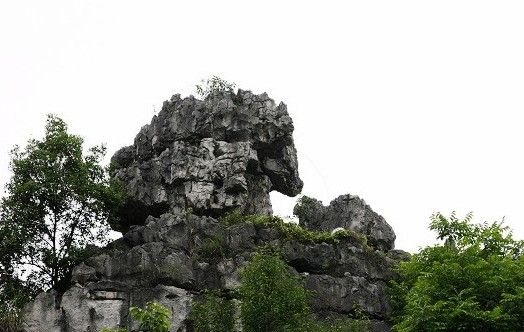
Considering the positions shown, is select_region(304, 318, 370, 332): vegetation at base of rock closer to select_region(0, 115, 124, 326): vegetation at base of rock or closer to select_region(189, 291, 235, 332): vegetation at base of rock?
select_region(189, 291, 235, 332): vegetation at base of rock

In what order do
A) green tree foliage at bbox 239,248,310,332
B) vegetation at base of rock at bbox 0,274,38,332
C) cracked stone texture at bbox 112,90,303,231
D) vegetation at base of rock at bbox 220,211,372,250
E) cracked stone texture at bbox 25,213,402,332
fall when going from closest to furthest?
1. green tree foliage at bbox 239,248,310,332
2. vegetation at base of rock at bbox 0,274,38,332
3. cracked stone texture at bbox 25,213,402,332
4. vegetation at base of rock at bbox 220,211,372,250
5. cracked stone texture at bbox 112,90,303,231

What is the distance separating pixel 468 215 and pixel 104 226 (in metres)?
19.4

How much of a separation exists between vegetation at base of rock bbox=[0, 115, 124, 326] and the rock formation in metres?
1.98

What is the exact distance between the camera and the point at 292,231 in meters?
36.2

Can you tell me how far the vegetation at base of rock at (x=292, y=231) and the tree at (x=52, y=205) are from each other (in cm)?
646

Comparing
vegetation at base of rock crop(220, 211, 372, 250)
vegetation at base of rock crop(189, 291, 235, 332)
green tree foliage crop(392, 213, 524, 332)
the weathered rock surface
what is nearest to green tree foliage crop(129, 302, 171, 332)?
vegetation at base of rock crop(189, 291, 235, 332)

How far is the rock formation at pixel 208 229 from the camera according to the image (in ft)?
104

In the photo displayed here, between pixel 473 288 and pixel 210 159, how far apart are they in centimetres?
1770

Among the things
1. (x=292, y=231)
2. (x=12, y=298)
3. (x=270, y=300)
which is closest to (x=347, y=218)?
(x=292, y=231)

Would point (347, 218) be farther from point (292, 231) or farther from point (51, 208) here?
point (51, 208)

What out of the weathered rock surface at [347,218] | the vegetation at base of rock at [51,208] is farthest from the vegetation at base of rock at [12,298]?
the weathered rock surface at [347,218]

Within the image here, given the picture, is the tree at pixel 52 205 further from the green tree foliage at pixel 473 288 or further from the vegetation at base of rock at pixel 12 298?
the green tree foliage at pixel 473 288

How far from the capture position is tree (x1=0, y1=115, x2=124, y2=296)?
113 ft

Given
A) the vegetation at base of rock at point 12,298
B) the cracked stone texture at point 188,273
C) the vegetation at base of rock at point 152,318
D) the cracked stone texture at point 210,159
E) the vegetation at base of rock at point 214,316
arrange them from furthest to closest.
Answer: the cracked stone texture at point 210,159
the cracked stone texture at point 188,273
the vegetation at base of rock at point 12,298
the vegetation at base of rock at point 214,316
the vegetation at base of rock at point 152,318
